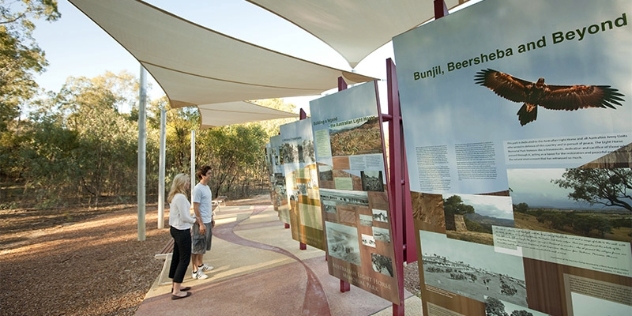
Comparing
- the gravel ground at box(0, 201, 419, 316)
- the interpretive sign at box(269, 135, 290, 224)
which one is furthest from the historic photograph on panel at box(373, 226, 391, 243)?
the interpretive sign at box(269, 135, 290, 224)

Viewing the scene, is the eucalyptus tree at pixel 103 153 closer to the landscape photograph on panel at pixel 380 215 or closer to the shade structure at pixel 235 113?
the shade structure at pixel 235 113

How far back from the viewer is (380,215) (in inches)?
91.2

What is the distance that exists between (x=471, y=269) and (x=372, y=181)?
0.98 metres

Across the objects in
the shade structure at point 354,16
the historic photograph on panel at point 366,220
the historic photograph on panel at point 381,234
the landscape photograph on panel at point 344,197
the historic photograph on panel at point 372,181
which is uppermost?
the shade structure at point 354,16

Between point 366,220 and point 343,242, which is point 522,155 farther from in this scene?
point 343,242

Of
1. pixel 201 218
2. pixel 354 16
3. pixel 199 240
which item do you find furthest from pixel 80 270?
pixel 354 16

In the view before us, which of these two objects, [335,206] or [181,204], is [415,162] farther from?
[181,204]

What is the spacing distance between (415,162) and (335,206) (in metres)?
1.13

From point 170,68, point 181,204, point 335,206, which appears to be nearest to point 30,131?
point 170,68

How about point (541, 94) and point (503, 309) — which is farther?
point (503, 309)

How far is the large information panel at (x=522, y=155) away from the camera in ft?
3.55

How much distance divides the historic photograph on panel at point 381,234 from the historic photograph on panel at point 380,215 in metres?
0.07

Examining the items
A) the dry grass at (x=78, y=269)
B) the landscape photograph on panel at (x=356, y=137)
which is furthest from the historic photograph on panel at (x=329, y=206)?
the dry grass at (x=78, y=269)

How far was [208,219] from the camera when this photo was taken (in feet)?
12.5
